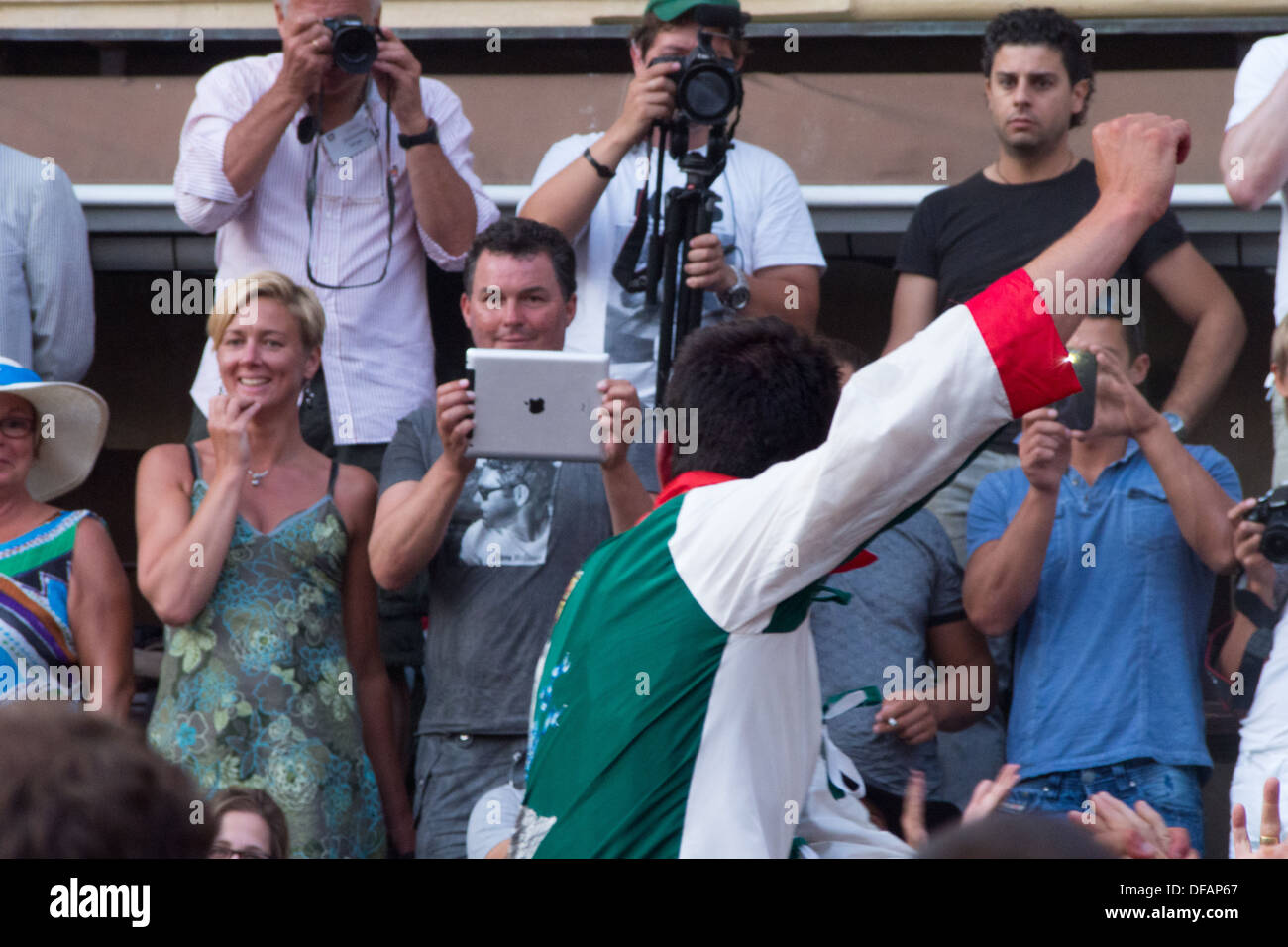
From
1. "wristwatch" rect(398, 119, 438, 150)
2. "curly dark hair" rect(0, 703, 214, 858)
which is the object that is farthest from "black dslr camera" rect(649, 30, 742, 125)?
"curly dark hair" rect(0, 703, 214, 858)

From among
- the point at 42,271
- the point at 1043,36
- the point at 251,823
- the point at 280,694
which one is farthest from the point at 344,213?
the point at 1043,36

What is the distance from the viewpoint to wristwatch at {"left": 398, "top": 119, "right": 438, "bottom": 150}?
4.02 m

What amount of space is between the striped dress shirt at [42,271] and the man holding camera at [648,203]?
121 cm

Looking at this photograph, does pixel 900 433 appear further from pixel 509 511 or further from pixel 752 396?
pixel 509 511

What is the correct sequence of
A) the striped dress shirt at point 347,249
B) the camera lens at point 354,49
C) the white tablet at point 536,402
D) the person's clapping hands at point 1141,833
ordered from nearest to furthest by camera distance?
the person's clapping hands at point 1141,833 → the white tablet at point 536,402 → the camera lens at point 354,49 → the striped dress shirt at point 347,249

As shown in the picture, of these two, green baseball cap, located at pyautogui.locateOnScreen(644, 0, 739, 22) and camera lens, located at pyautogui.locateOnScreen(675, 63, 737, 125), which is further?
green baseball cap, located at pyautogui.locateOnScreen(644, 0, 739, 22)

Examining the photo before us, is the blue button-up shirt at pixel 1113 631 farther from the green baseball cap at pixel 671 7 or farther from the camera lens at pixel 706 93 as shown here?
the green baseball cap at pixel 671 7

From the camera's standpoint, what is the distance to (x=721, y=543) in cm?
221

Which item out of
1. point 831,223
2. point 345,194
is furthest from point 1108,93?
point 345,194

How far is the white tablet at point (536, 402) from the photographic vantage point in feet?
11.1

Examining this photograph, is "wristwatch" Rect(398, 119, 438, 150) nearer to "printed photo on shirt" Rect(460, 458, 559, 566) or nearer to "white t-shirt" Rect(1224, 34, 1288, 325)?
"printed photo on shirt" Rect(460, 458, 559, 566)

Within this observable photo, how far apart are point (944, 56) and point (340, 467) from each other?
2701 mm

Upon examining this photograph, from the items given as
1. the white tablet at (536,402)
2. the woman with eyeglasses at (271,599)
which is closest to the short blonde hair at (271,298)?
the woman with eyeglasses at (271,599)

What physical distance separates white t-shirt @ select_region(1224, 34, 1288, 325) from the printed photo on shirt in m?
1.77
